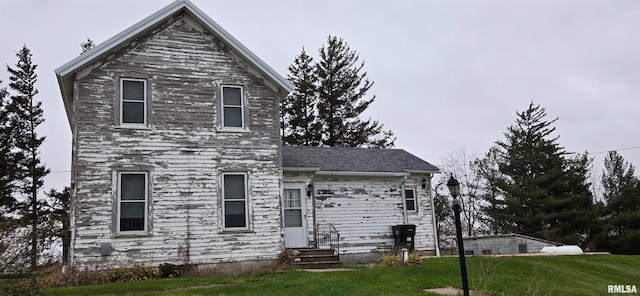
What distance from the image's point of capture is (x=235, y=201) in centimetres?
1585

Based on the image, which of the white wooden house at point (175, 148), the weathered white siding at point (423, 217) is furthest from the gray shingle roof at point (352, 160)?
the white wooden house at point (175, 148)

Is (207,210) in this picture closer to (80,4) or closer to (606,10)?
(80,4)

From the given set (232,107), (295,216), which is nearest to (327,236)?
(295,216)

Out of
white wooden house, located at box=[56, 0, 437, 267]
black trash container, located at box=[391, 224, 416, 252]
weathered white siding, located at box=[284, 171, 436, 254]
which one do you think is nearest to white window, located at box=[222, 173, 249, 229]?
white wooden house, located at box=[56, 0, 437, 267]

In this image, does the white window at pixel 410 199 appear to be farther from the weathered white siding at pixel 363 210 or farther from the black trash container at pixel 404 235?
the black trash container at pixel 404 235

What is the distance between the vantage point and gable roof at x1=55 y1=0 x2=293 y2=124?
14563 millimetres

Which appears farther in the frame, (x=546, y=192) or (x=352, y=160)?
(x=546, y=192)

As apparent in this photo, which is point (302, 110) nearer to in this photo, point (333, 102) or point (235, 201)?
point (333, 102)

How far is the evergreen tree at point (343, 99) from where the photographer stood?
1497 inches

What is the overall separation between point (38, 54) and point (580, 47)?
1251 inches

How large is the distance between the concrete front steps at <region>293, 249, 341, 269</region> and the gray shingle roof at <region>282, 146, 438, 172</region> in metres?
3.05

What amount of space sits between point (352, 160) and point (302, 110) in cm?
1759

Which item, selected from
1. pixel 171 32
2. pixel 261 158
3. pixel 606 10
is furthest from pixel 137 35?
pixel 606 10

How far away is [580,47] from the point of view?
2642 cm
